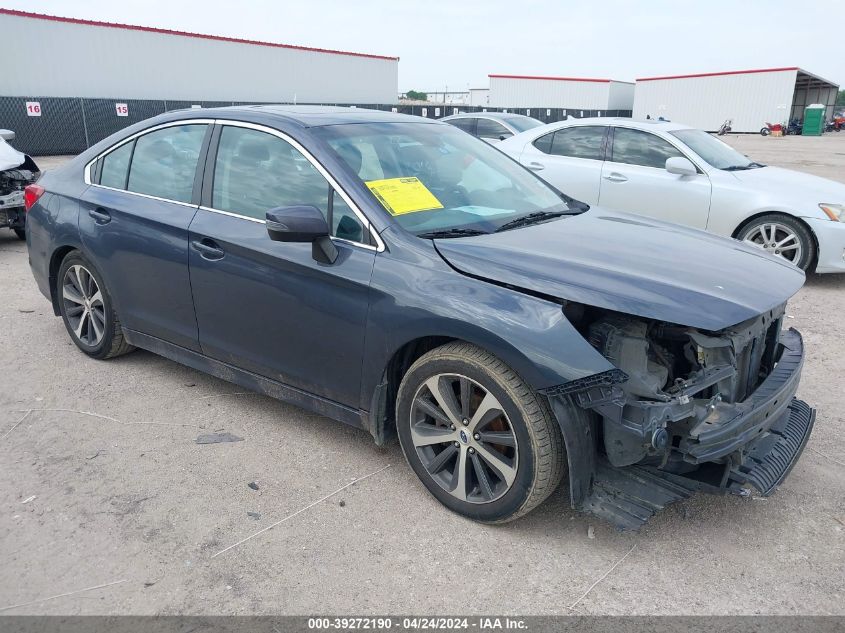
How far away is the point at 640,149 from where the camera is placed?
789cm

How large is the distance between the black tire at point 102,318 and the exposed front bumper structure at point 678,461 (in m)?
3.18

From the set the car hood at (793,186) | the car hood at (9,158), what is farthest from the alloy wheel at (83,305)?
the car hood at (793,186)

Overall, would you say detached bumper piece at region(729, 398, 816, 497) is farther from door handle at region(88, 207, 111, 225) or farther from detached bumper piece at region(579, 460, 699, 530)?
door handle at region(88, 207, 111, 225)

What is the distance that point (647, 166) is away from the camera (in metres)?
7.77

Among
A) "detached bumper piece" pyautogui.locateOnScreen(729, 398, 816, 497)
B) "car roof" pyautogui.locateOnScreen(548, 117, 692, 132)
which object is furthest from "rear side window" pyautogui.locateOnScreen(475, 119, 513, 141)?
"detached bumper piece" pyautogui.locateOnScreen(729, 398, 816, 497)

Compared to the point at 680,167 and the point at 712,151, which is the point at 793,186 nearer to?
the point at 712,151

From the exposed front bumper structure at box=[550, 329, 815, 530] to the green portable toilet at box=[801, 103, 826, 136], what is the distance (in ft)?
166

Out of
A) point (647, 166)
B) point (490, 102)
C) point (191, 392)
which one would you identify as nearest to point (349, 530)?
point (191, 392)

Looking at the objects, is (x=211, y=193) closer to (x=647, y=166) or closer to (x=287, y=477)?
(x=287, y=477)

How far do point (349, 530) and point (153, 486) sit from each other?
104 centimetres

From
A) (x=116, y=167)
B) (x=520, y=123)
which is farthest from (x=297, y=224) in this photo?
(x=520, y=123)

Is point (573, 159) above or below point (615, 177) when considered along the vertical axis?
above

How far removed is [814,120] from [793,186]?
1797 inches

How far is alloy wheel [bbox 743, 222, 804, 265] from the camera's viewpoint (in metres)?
6.96
